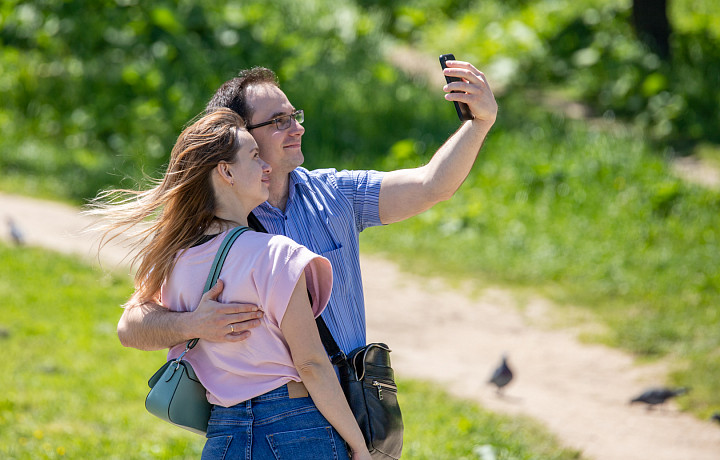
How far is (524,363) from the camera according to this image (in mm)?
6734

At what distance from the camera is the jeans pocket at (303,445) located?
2158mm

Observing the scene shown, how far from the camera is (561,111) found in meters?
12.5

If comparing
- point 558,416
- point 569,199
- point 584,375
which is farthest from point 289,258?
point 569,199

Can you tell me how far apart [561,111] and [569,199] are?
3459 millimetres

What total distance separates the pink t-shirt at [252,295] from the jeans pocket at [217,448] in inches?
3.6

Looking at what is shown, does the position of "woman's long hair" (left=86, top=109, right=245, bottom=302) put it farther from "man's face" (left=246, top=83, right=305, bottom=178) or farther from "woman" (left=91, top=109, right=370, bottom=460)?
"man's face" (left=246, top=83, right=305, bottom=178)

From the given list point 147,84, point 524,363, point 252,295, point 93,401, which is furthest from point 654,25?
point 252,295

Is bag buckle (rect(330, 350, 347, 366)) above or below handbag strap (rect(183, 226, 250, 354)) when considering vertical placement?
below

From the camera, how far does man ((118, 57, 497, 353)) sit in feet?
8.14

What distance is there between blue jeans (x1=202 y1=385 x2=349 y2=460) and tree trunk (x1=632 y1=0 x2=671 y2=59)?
11424 mm

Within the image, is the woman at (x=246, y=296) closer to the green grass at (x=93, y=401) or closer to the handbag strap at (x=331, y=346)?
the handbag strap at (x=331, y=346)

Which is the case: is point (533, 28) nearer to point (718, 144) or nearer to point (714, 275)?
point (718, 144)

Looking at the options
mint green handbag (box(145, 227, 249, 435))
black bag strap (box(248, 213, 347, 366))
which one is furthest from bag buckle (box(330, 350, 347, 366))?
mint green handbag (box(145, 227, 249, 435))

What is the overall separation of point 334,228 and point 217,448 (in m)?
0.76
